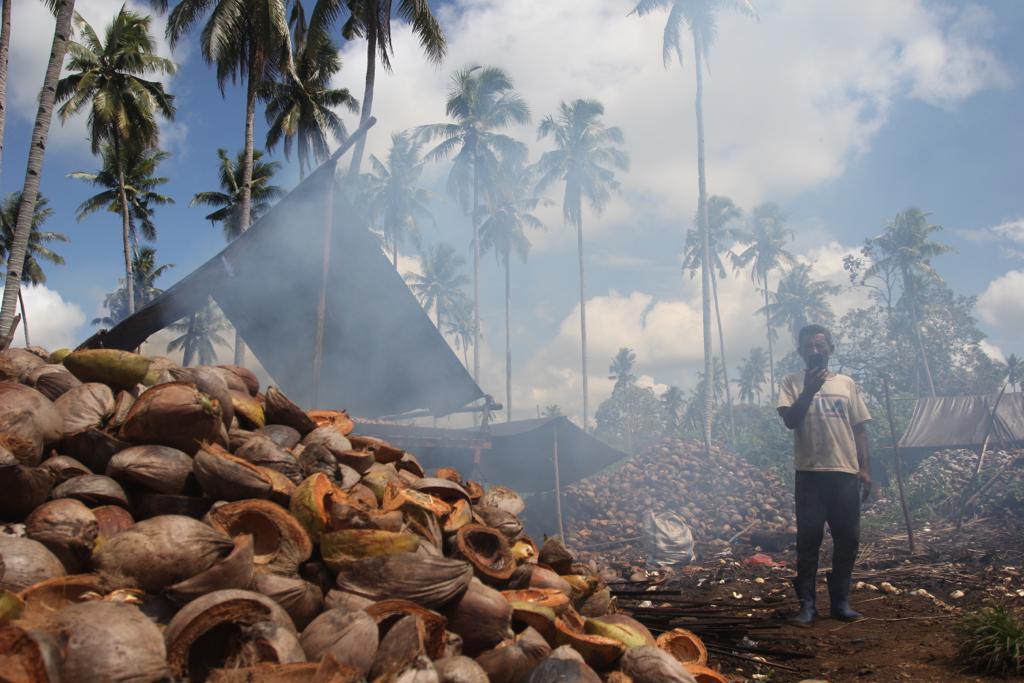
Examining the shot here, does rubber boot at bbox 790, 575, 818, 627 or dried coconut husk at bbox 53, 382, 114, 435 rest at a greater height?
dried coconut husk at bbox 53, 382, 114, 435

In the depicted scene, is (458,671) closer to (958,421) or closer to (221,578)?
→ (221,578)

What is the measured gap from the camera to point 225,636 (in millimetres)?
1827

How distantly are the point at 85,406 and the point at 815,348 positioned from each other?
459 centimetres

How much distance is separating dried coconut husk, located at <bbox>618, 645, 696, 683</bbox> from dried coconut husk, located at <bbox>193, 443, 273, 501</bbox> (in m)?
1.54

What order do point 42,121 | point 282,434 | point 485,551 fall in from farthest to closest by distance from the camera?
point 42,121
point 282,434
point 485,551

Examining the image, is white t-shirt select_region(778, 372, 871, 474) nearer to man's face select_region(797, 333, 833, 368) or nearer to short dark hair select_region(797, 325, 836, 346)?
man's face select_region(797, 333, 833, 368)

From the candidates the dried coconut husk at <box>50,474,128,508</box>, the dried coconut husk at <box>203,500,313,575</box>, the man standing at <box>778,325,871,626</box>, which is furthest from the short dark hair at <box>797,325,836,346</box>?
the dried coconut husk at <box>50,474,128,508</box>

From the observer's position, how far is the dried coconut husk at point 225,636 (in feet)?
5.62

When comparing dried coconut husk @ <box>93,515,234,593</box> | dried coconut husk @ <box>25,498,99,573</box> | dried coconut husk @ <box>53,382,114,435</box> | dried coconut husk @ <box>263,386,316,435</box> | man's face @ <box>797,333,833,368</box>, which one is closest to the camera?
dried coconut husk @ <box>93,515,234,593</box>

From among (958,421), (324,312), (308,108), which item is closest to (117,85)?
(308,108)

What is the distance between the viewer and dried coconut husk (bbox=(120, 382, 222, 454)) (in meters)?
2.56

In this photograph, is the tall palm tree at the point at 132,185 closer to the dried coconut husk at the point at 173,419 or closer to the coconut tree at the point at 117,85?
the coconut tree at the point at 117,85

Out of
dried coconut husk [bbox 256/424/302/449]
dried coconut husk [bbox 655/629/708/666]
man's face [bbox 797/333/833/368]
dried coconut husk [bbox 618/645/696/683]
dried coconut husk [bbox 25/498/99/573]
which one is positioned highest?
man's face [bbox 797/333/833/368]

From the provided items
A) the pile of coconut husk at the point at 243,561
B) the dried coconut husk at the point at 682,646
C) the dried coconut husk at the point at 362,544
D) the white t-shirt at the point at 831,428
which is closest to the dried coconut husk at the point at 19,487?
the pile of coconut husk at the point at 243,561
